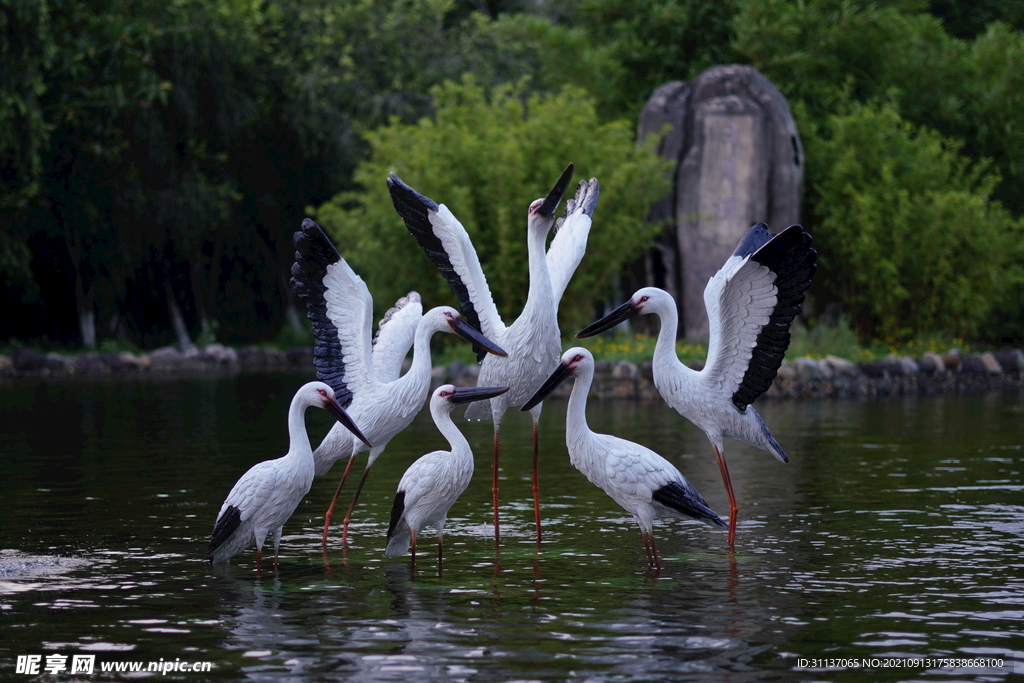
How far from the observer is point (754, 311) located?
828 centimetres

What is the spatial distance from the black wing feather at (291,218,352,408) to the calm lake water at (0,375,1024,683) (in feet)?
3.70

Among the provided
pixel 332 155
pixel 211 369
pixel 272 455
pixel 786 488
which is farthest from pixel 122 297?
pixel 786 488

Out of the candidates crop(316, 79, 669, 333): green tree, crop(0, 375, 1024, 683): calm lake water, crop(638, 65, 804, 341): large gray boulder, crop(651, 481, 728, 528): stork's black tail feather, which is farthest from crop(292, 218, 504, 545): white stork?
crop(638, 65, 804, 341): large gray boulder

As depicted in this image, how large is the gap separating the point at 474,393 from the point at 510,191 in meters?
15.5

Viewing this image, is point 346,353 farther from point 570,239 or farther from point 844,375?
point 844,375

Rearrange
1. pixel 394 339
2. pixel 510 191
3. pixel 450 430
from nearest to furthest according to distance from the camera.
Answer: pixel 450 430
pixel 394 339
pixel 510 191

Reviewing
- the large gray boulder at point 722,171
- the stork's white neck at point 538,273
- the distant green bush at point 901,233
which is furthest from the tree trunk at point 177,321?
the stork's white neck at point 538,273

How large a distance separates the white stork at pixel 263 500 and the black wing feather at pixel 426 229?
1493 millimetres

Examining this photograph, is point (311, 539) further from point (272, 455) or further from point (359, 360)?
point (272, 455)

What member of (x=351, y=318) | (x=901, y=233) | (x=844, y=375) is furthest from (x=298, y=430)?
(x=901, y=233)

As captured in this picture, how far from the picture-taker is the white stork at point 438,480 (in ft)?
25.7

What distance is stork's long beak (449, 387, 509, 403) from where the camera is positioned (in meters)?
8.02

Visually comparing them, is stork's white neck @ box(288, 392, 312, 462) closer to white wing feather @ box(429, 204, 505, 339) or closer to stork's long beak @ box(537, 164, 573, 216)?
white wing feather @ box(429, 204, 505, 339)

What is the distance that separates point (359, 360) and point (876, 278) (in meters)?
17.9
